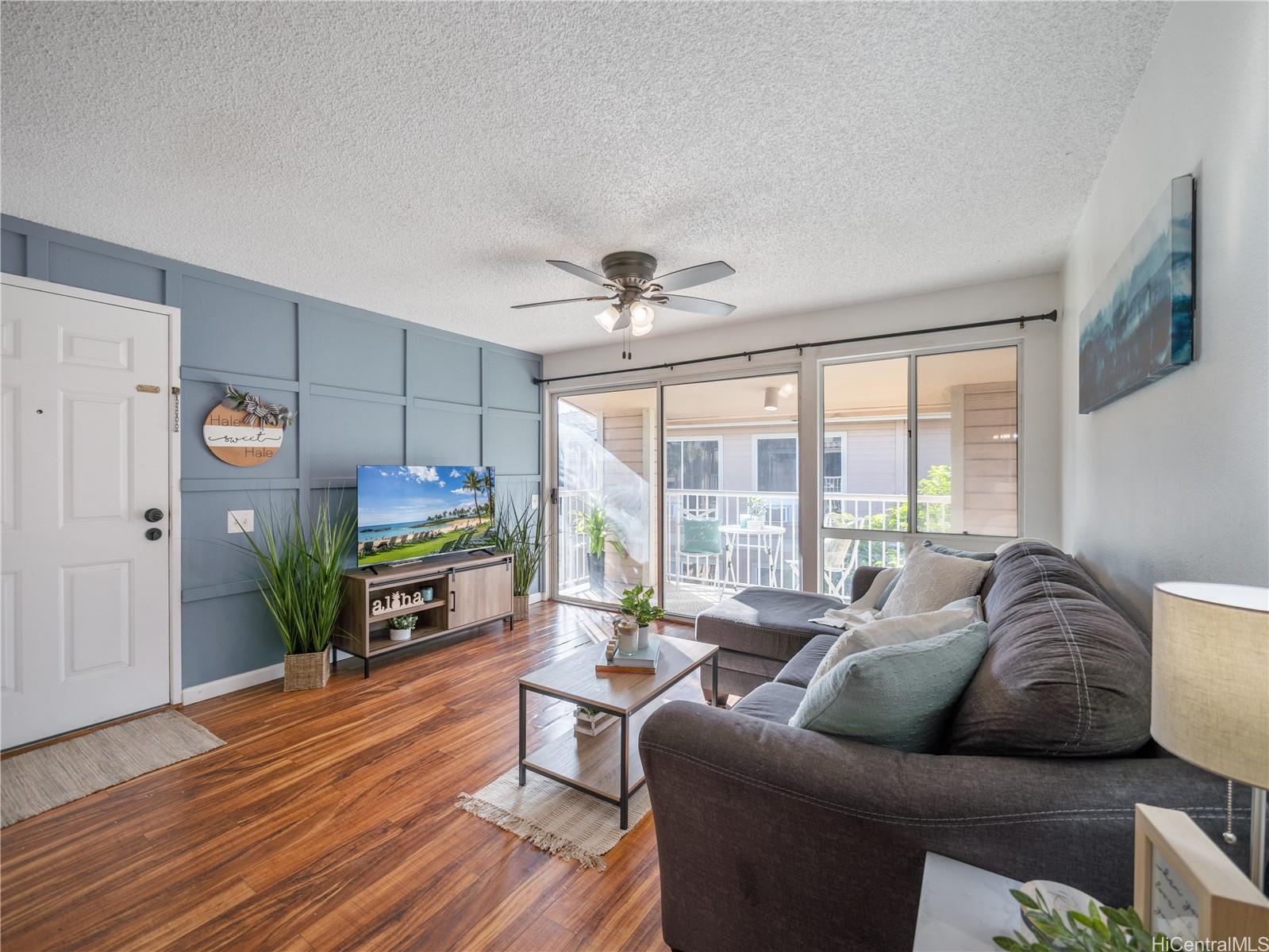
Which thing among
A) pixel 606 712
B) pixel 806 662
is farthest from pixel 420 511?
pixel 806 662

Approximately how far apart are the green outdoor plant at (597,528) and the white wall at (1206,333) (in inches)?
149

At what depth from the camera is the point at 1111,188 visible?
1.97m

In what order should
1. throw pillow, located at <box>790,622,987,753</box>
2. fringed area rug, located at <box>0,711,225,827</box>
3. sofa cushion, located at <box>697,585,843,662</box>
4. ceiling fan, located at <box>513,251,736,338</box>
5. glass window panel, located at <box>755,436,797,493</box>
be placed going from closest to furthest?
1. throw pillow, located at <box>790,622,987,753</box>
2. fringed area rug, located at <box>0,711,225,827</box>
3. sofa cushion, located at <box>697,585,843,662</box>
4. ceiling fan, located at <box>513,251,736,338</box>
5. glass window panel, located at <box>755,436,797,493</box>

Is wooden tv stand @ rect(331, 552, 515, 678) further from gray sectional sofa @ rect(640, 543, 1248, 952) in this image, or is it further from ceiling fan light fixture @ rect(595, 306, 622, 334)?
gray sectional sofa @ rect(640, 543, 1248, 952)

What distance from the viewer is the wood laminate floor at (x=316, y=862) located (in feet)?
5.11

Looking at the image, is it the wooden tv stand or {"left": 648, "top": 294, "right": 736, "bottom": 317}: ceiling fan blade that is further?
the wooden tv stand

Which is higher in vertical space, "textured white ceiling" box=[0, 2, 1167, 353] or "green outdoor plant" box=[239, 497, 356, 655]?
"textured white ceiling" box=[0, 2, 1167, 353]

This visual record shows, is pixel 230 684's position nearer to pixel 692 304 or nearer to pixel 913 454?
pixel 692 304

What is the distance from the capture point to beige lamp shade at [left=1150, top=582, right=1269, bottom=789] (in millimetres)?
624

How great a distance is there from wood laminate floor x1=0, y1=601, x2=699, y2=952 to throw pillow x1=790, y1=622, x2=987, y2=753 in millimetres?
920

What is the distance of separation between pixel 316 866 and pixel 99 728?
1.85 m

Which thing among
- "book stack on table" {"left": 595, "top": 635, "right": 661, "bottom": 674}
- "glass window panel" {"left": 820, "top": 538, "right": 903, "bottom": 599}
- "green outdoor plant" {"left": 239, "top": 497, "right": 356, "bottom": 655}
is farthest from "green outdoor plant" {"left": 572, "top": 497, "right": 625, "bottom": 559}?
"book stack on table" {"left": 595, "top": 635, "right": 661, "bottom": 674}

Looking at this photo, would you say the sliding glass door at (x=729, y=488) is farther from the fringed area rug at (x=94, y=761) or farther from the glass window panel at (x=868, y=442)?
the fringed area rug at (x=94, y=761)

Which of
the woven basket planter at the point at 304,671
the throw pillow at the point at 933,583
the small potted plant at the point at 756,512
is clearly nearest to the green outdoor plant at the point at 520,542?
the woven basket planter at the point at 304,671
